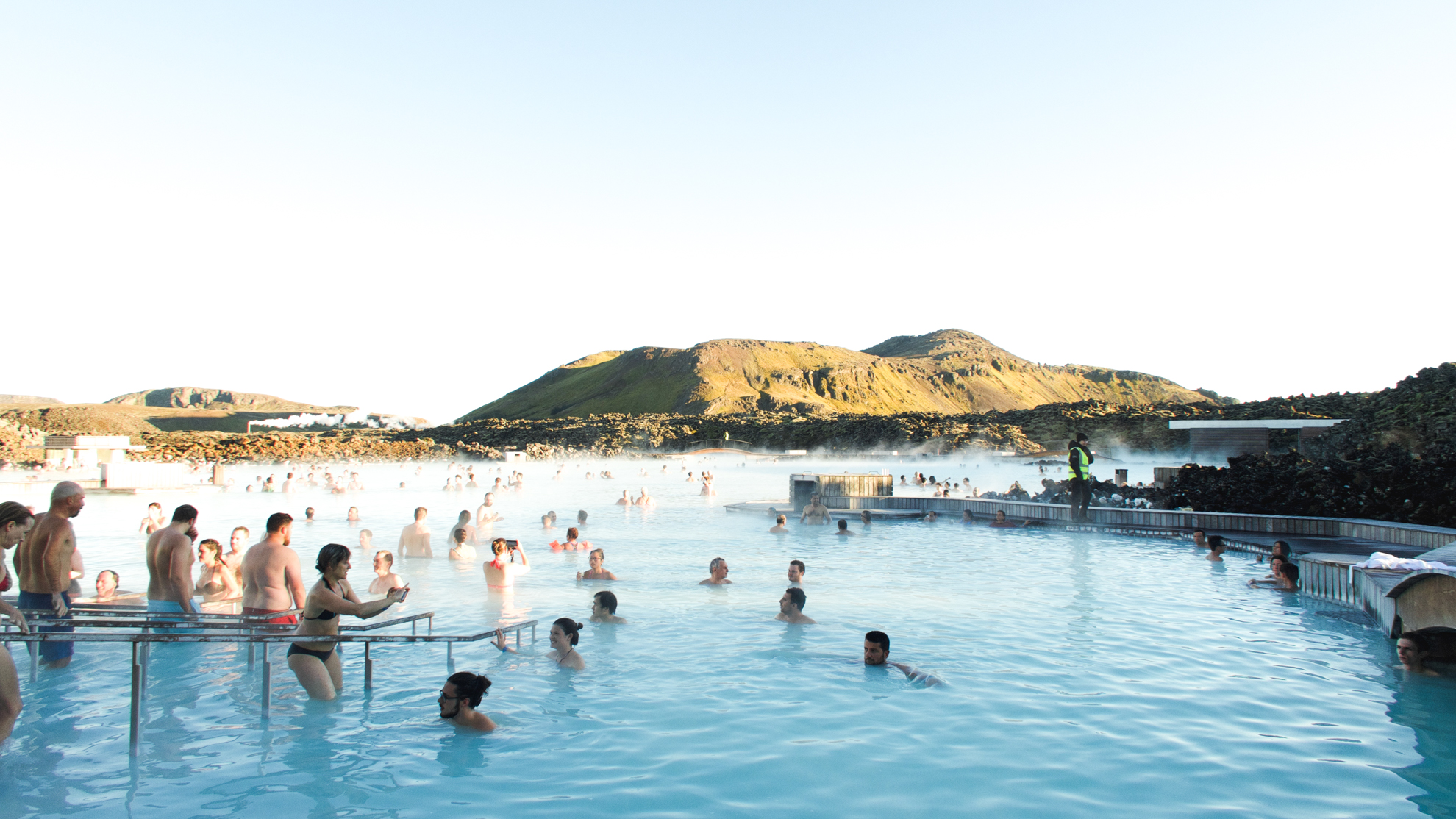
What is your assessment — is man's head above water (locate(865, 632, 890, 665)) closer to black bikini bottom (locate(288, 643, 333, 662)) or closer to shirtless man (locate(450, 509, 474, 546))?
black bikini bottom (locate(288, 643, 333, 662))

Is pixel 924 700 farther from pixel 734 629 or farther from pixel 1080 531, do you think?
pixel 1080 531

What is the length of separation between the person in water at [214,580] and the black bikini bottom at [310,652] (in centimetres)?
335

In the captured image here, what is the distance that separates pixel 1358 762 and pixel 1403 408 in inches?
694

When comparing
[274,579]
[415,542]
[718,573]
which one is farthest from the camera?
[415,542]

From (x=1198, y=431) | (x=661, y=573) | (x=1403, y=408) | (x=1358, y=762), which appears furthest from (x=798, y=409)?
(x=1358, y=762)

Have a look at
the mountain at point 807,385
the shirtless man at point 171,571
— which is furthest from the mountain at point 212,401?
the shirtless man at point 171,571

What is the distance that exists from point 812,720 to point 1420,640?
15.4 feet

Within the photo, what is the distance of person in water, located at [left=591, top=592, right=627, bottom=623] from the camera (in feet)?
27.4

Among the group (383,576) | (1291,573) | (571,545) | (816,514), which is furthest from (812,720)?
(816,514)

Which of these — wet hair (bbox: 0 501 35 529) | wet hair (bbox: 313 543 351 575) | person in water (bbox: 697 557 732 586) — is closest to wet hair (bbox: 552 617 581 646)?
wet hair (bbox: 313 543 351 575)

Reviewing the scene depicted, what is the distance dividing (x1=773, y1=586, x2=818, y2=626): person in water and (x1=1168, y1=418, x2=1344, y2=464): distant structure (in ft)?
58.4

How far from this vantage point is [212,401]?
574ft

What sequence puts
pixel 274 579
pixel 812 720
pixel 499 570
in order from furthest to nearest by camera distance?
pixel 499 570, pixel 274 579, pixel 812 720

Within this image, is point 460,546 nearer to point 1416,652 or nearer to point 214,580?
point 214,580
